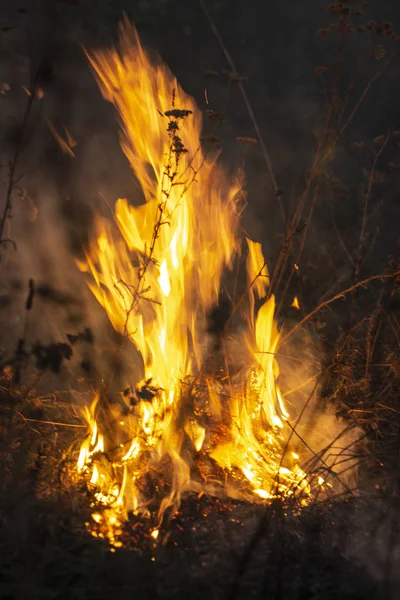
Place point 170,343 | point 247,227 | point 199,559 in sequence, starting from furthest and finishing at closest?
point 247,227 < point 170,343 < point 199,559

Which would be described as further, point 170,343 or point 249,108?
point 249,108

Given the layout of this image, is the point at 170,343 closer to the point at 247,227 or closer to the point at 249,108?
the point at 247,227

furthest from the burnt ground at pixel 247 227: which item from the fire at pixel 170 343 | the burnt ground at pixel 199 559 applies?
the fire at pixel 170 343

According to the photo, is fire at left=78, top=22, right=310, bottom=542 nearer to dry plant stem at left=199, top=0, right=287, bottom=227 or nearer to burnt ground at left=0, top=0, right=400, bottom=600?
burnt ground at left=0, top=0, right=400, bottom=600

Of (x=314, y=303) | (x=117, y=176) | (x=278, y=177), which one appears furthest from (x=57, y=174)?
(x=314, y=303)

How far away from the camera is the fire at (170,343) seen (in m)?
2.87

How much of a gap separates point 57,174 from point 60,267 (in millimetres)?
607

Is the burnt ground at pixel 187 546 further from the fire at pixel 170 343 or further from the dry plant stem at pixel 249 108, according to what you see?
the dry plant stem at pixel 249 108

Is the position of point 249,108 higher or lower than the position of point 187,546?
higher

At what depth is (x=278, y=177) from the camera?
4.70m

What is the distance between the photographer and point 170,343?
3131mm

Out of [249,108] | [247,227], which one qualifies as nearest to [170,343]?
[247,227]

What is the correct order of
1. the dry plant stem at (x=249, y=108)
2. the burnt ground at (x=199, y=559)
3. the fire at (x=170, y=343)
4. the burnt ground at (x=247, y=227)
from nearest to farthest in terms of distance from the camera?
1. the burnt ground at (x=199, y=559)
2. the burnt ground at (x=247, y=227)
3. the fire at (x=170, y=343)
4. the dry plant stem at (x=249, y=108)

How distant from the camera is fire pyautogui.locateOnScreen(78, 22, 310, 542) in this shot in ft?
9.40
